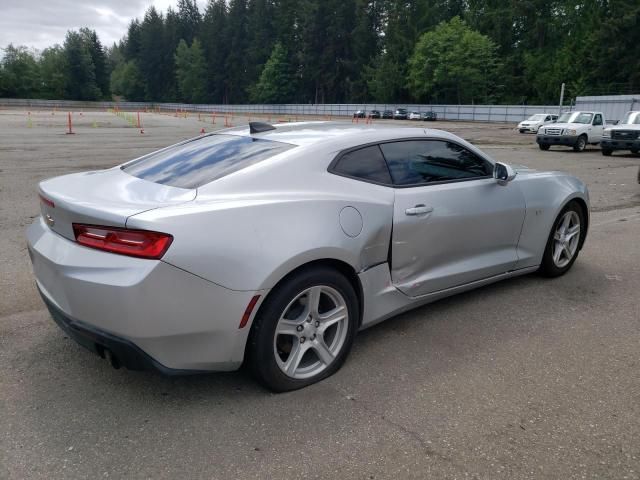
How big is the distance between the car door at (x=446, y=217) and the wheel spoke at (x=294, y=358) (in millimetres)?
824

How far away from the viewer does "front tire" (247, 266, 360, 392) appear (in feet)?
9.38

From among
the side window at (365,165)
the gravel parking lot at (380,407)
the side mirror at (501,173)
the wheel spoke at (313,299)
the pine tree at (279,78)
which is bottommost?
the gravel parking lot at (380,407)

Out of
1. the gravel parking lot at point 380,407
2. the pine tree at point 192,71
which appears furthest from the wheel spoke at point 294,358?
the pine tree at point 192,71

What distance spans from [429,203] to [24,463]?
8.91 feet

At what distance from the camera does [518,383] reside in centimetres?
323

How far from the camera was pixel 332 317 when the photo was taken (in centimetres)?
318

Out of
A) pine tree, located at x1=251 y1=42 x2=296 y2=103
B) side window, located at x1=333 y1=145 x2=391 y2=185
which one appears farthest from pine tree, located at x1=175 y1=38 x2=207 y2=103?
side window, located at x1=333 y1=145 x2=391 y2=185

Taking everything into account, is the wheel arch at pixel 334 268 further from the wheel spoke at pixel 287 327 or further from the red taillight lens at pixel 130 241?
the red taillight lens at pixel 130 241

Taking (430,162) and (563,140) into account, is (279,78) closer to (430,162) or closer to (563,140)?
(563,140)

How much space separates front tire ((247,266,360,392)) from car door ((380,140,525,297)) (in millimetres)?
527

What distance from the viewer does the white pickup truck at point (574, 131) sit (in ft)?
68.1

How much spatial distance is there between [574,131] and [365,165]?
19973 millimetres

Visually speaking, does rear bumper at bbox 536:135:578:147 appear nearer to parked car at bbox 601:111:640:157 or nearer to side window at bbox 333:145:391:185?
parked car at bbox 601:111:640:157

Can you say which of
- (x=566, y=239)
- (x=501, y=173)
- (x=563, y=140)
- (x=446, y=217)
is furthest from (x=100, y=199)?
(x=563, y=140)
